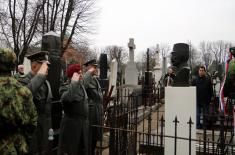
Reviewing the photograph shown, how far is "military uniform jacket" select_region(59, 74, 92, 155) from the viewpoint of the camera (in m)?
4.79

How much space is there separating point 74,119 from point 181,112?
6.65 ft

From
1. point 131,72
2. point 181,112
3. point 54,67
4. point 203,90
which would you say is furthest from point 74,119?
point 131,72

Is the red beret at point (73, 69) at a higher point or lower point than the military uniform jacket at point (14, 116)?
higher

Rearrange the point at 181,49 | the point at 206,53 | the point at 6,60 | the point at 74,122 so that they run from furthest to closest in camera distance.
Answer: the point at 206,53
the point at 181,49
the point at 74,122
the point at 6,60

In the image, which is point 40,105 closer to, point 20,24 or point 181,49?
point 181,49

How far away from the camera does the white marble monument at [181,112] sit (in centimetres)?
546

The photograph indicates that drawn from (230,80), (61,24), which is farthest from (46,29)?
(230,80)

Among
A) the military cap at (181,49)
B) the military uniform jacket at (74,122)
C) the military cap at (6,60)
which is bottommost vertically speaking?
the military uniform jacket at (74,122)

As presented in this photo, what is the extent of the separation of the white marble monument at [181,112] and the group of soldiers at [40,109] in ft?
4.37

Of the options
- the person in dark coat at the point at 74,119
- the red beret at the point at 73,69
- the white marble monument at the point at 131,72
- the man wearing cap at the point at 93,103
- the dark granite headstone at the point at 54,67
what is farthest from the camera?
the white marble monument at the point at 131,72

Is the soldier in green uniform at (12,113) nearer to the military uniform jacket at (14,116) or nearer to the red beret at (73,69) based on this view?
the military uniform jacket at (14,116)

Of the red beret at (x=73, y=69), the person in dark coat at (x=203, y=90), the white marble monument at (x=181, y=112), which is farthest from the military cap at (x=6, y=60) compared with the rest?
the person in dark coat at (x=203, y=90)

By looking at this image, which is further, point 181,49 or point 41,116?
point 181,49

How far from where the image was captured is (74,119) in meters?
4.87
